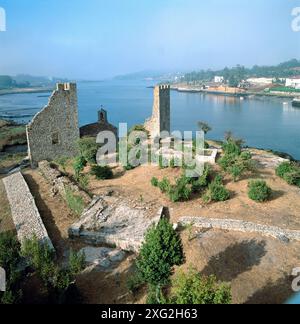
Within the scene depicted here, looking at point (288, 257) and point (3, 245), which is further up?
point (3, 245)

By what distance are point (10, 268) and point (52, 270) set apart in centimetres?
100

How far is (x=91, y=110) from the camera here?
61125mm

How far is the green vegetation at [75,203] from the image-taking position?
11.6 meters

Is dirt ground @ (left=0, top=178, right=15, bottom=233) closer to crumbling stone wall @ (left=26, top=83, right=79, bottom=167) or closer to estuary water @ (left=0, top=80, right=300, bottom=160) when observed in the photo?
crumbling stone wall @ (left=26, top=83, right=79, bottom=167)

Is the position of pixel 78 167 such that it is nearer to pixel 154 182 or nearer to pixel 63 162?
pixel 63 162

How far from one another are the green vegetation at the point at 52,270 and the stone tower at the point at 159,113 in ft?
43.7

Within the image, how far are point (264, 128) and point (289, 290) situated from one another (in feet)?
130

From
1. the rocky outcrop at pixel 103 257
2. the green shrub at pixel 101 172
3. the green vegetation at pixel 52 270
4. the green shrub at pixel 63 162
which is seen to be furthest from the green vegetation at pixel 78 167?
the green vegetation at pixel 52 270

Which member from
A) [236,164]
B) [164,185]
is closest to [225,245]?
[164,185]

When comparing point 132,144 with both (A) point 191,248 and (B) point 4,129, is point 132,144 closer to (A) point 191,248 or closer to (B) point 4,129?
(A) point 191,248

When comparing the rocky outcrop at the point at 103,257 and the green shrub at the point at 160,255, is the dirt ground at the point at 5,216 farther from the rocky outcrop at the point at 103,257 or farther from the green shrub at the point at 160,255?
the green shrub at the point at 160,255

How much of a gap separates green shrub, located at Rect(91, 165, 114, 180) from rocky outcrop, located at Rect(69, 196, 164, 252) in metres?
2.25

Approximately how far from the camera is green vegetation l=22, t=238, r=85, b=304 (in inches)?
288

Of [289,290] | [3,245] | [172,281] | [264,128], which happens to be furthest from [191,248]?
[264,128]
